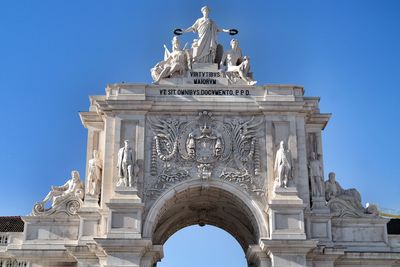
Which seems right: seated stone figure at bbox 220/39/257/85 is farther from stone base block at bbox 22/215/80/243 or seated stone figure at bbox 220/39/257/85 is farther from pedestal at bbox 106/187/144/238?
stone base block at bbox 22/215/80/243

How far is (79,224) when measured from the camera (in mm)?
28047

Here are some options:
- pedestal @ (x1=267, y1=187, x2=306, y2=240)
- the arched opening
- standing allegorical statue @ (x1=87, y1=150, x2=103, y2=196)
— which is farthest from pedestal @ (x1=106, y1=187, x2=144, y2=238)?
pedestal @ (x1=267, y1=187, x2=306, y2=240)

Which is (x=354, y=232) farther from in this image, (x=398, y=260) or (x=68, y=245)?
(x=68, y=245)

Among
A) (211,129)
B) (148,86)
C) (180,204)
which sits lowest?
(180,204)

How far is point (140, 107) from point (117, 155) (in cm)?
211

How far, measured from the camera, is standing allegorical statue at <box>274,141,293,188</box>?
27.6 metres

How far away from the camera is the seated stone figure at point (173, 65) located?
97.9ft

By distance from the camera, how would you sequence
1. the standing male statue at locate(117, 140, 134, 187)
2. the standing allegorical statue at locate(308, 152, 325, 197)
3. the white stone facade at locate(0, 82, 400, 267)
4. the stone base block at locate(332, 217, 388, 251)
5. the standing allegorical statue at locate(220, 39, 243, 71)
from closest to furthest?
the white stone facade at locate(0, 82, 400, 267)
the standing male statue at locate(117, 140, 134, 187)
the stone base block at locate(332, 217, 388, 251)
the standing allegorical statue at locate(308, 152, 325, 197)
the standing allegorical statue at locate(220, 39, 243, 71)

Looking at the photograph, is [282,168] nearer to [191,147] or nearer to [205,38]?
[191,147]

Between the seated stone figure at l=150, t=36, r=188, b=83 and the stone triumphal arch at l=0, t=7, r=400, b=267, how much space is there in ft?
0.26

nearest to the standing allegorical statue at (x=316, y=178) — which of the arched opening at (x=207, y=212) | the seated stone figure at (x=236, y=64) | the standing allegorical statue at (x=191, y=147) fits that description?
the arched opening at (x=207, y=212)

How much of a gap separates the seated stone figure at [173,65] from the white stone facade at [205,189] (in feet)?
2.58

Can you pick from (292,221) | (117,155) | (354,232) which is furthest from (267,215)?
(117,155)

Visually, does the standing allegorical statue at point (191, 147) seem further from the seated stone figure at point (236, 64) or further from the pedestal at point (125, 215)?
the seated stone figure at point (236, 64)
